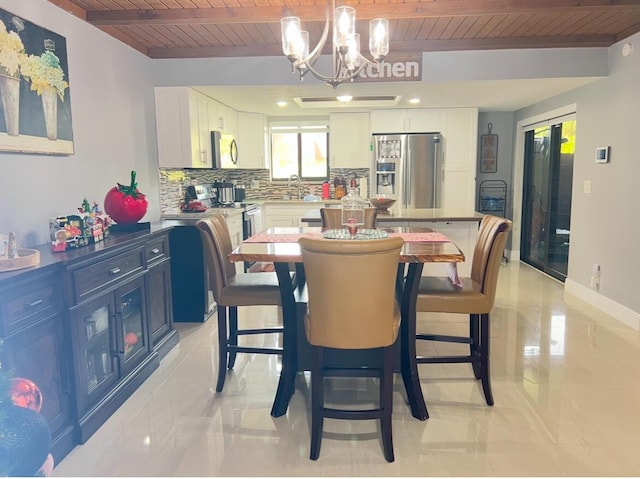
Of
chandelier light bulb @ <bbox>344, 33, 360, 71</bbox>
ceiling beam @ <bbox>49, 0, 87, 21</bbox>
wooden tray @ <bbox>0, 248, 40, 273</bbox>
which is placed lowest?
wooden tray @ <bbox>0, 248, 40, 273</bbox>

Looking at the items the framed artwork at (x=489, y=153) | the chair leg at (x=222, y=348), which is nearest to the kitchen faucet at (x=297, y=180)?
the framed artwork at (x=489, y=153)

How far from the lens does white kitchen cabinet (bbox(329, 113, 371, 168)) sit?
21.1 feet

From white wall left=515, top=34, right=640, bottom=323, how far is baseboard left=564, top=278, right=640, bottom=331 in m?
0.01

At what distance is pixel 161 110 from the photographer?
4.42 m

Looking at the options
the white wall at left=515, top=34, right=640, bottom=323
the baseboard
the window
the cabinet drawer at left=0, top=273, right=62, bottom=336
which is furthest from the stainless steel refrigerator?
the cabinet drawer at left=0, top=273, right=62, bottom=336

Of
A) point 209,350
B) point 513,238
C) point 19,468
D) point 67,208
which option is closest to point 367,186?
point 513,238

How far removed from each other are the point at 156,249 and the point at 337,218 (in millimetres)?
1430

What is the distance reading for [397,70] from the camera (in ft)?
14.0

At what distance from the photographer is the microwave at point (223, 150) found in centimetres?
518

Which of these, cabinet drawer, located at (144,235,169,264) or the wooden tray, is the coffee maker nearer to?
cabinet drawer, located at (144,235,169,264)

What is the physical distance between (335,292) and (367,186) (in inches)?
193

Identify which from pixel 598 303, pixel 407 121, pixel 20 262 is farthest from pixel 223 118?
pixel 598 303

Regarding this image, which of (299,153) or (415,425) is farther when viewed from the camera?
(299,153)

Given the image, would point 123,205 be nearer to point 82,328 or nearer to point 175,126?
point 82,328
